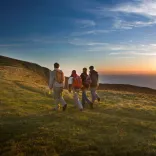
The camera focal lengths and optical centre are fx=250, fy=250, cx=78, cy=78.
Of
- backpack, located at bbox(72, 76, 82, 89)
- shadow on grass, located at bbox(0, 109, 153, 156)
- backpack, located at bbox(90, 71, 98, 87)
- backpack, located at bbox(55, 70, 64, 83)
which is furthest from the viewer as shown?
backpack, located at bbox(90, 71, 98, 87)

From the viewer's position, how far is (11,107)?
20.7 m

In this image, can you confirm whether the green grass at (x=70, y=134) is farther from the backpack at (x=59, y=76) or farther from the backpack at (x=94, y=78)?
the backpack at (x=94, y=78)

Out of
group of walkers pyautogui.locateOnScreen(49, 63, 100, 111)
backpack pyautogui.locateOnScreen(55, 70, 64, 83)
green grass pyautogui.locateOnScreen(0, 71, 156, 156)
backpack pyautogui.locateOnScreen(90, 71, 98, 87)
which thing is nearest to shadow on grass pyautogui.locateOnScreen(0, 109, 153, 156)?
green grass pyautogui.locateOnScreen(0, 71, 156, 156)

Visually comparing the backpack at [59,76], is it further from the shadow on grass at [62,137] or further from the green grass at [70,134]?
the shadow on grass at [62,137]

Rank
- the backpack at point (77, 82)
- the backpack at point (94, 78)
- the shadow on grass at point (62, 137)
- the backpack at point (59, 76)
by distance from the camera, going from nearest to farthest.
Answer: the shadow on grass at point (62, 137), the backpack at point (59, 76), the backpack at point (77, 82), the backpack at point (94, 78)

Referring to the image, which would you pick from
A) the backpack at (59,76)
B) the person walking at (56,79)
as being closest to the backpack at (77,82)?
the person walking at (56,79)

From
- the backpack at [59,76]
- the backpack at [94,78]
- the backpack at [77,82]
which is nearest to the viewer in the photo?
the backpack at [59,76]

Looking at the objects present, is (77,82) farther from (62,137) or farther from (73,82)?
(62,137)

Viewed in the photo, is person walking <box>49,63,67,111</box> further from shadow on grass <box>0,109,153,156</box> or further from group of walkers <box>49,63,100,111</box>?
shadow on grass <box>0,109,153,156</box>

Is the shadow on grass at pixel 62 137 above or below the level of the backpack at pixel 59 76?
below

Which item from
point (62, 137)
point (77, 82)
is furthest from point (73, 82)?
point (62, 137)

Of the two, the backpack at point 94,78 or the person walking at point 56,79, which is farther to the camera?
the backpack at point 94,78

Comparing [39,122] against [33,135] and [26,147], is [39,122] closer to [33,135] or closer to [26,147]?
[33,135]

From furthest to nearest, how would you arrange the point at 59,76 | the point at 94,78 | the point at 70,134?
the point at 94,78
the point at 59,76
the point at 70,134
